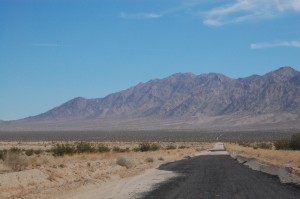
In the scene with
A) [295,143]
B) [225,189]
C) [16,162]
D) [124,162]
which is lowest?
[225,189]

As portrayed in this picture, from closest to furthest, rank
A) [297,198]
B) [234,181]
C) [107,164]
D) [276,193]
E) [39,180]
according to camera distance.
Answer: [297,198], [276,193], [39,180], [234,181], [107,164]

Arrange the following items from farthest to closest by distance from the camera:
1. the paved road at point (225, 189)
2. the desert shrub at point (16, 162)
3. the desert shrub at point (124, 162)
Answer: the desert shrub at point (124, 162)
the desert shrub at point (16, 162)
the paved road at point (225, 189)

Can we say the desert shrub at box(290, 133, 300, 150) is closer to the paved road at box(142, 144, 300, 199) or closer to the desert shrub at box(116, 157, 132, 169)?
the desert shrub at box(116, 157, 132, 169)

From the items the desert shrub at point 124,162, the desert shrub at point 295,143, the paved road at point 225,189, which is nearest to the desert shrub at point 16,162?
the paved road at point 225,189

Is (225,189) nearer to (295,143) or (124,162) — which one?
(124,162)

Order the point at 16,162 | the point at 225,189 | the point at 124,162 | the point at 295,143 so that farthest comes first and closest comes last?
the point at 295,143, the point at 124,162, the point at 16,162, the point at 225,189

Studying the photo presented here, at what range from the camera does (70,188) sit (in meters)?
25.5

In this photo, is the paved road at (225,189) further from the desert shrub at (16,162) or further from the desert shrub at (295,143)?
the desert shrub at (295,143)

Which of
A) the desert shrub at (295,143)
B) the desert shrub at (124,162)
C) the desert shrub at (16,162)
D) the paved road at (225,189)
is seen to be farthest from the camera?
the desert shrub at (295,143)

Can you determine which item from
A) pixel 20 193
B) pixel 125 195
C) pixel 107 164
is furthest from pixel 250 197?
pixel 107 164

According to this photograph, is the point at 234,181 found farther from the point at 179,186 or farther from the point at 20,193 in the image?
the point at 20,193

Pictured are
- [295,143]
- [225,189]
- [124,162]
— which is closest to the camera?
[225,189]

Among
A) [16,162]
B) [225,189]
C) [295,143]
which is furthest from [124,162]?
[295,143]

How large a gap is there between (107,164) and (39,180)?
627 inches
